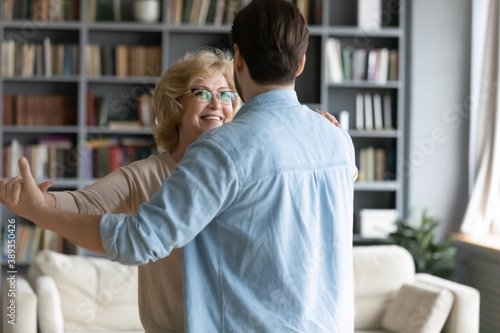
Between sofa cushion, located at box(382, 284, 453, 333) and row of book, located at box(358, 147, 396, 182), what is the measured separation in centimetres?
149

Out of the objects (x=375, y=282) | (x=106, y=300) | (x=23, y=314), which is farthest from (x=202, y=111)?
(x=375, y=282)

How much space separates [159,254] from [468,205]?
4.30m

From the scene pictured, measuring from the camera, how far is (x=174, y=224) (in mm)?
1091

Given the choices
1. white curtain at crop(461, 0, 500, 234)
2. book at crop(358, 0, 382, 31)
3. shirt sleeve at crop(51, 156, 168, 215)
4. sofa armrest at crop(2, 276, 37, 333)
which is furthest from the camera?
book at crop(358, 0, 382, 31)

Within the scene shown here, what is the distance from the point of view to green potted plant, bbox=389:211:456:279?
15.7 ft

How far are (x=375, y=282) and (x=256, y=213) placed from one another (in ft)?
10.4

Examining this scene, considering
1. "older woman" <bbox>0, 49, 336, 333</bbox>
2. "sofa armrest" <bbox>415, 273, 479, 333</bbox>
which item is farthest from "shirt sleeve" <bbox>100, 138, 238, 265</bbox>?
"sofa armrest" <bbox>415, 273, 479, 333</bbox>

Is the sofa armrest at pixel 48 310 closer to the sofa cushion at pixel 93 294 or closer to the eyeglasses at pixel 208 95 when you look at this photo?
the sofa cushion at pixel 93 294

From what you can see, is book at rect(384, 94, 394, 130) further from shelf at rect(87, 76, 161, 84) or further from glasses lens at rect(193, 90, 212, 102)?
glasses lens at rect(193, 90, 212, 102)

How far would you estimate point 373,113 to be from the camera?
5418mm

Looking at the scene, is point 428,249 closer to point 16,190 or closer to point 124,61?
point 124,61

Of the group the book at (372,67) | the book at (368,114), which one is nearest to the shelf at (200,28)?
the book at (372,67)

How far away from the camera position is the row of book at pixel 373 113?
539 centimetres

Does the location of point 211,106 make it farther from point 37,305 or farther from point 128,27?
point 128,27
